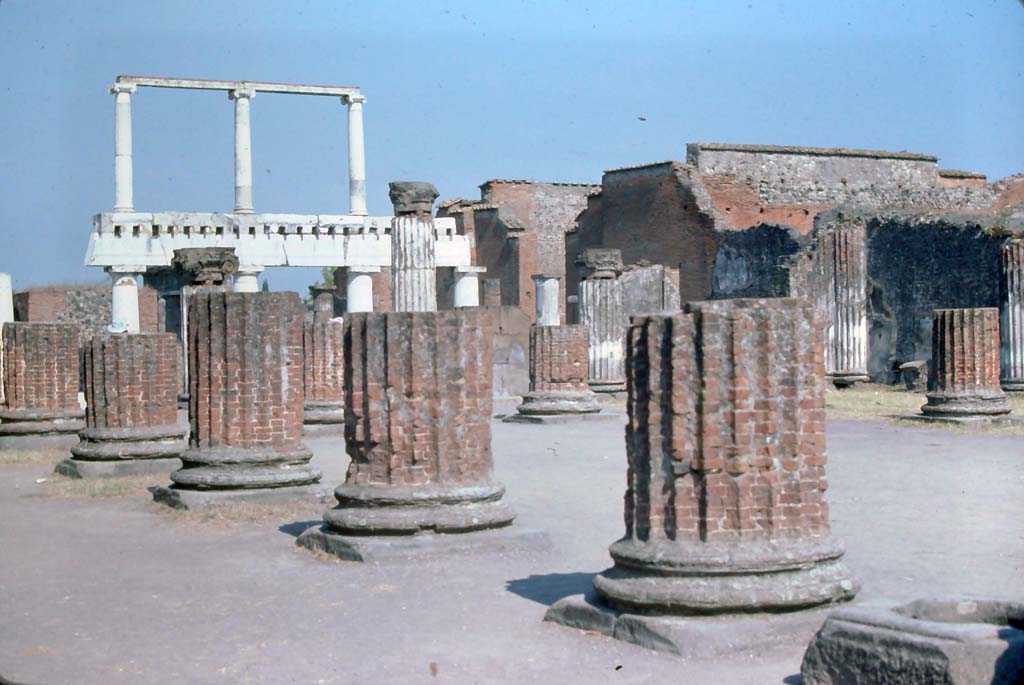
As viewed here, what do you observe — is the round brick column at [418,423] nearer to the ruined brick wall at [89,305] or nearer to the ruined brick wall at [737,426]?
the ruined brick wall at [737,426]

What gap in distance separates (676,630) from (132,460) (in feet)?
27.3

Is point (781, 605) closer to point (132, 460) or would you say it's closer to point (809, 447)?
point (809, 447)

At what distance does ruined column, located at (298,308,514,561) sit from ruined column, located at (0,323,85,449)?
8413 millimetres

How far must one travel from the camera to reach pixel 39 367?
50.5 ft

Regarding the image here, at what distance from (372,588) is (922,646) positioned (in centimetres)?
325

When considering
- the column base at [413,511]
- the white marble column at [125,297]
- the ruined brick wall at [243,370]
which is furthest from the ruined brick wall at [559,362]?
the white marble column at [125,297]

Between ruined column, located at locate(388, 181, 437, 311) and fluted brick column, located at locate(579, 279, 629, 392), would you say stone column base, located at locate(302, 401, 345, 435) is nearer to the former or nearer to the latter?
ruined column, located at locate(388, 181, 437, 311)

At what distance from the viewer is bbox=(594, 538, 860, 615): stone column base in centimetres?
534

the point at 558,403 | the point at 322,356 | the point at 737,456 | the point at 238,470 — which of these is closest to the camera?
the point at 737,456

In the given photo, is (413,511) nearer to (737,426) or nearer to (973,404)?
(737,426)

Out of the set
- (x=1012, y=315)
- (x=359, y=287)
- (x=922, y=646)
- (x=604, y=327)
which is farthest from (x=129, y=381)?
(x=359, y=287)

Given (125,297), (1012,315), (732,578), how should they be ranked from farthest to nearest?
(125,297) → (1012,315) → (732,578)

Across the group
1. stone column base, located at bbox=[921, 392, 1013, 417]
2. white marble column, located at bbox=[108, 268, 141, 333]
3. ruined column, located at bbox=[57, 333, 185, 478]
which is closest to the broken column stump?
ruined column, located at bbox=[57, 333, 185, 478]

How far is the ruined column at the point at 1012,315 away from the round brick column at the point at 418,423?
13.4 m
